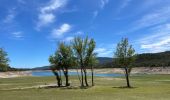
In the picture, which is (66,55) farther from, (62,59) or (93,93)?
(93,93)

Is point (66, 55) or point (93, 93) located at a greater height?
point (66, 55)

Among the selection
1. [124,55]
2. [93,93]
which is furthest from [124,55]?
[93,93]

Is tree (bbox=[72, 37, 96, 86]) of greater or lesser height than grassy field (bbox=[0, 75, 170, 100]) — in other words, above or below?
above

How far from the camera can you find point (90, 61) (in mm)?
79688

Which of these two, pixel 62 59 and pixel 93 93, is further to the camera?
pixel 62 59

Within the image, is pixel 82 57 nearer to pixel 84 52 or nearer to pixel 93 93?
pixel 84 52

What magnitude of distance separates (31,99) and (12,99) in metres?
2.45

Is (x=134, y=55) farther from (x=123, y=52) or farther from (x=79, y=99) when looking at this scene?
(x=79, y=99)

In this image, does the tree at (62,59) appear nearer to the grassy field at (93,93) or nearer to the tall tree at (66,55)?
the tall tree at (66,55)

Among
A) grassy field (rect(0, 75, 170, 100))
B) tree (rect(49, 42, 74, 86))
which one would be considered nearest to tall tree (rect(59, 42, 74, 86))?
tree (rect(49, 42, 74, 86))

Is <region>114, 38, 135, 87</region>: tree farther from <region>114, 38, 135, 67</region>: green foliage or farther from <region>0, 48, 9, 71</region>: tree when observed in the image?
<region>0, 48, 9, 71</region>: tree

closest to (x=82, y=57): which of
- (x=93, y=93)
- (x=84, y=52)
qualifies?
(x=84, y=52)

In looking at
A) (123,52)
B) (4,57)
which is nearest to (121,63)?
(123,52)

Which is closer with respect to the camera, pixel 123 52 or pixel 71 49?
pixel 123 52
